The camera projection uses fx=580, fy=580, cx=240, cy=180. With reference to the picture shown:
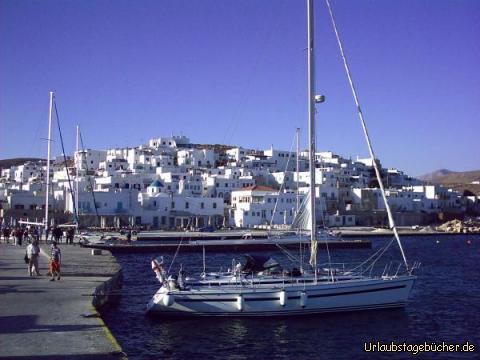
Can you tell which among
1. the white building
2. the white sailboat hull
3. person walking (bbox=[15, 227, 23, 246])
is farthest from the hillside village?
the white sailboat hull

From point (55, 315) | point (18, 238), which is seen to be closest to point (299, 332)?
point (55, 315)

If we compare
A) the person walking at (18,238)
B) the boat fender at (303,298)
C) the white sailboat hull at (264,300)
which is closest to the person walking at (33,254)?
the white sailboat hull at (264,300)

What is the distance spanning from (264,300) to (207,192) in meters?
Answer: 81.3

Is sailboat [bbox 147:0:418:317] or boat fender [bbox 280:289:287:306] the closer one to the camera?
sailboat [bbox 147:0:418:317]

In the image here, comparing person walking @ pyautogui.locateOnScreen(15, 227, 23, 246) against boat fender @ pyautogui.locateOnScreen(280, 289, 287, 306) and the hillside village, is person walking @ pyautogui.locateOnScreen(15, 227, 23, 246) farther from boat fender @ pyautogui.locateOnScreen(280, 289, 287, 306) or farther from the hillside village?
boat fender @ pyautogui.locateOnScreen(280, 289, 287, 306)

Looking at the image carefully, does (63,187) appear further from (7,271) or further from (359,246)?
(7,271)

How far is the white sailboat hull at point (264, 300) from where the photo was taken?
20.8 meters

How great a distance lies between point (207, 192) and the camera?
335ft

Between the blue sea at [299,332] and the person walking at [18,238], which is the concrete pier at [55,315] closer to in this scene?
the blue sea at [299,332]

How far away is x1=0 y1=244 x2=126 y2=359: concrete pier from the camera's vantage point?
39.4 feet

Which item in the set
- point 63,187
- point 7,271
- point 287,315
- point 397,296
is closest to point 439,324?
point 397,296

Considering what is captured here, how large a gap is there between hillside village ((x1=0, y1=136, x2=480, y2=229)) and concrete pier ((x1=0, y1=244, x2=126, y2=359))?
40.2 metres

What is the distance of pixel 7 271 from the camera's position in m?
24.6

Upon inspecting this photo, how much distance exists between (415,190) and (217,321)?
366ft
